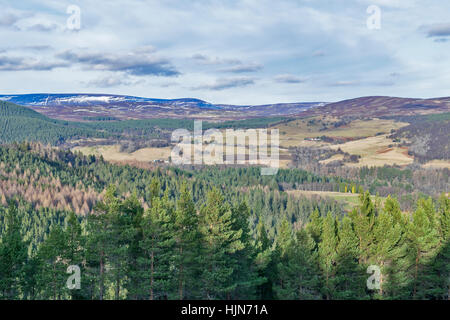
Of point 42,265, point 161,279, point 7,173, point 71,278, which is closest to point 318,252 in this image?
point 161,279

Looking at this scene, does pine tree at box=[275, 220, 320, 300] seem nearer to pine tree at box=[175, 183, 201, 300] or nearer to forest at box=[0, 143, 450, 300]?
forest at box=[0, 143, 450, 300]

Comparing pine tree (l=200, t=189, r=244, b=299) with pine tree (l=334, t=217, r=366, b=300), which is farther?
pine tree (l=334, t=217, r=366, b=300)

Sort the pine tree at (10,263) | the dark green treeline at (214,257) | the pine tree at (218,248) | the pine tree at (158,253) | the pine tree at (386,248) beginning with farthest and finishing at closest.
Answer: the pine tree at (386,248) → the pine tree at (10,263) → the dark green treeline at (214,257) → the pine tree at (218,248) → the pine tree at (158,253)

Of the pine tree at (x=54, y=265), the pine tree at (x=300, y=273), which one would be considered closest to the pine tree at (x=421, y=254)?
the pine tree at (x=300, y=273)

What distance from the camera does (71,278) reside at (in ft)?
134

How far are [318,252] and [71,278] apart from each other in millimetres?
23820

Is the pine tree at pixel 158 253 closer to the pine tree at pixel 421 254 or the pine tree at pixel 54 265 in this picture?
the pine tree at pixel 54 265

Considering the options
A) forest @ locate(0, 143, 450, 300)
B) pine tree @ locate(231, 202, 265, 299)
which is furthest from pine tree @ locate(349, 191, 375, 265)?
pine tree @ locate(231, 202, 265, 299)

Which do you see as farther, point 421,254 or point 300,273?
point 421,254

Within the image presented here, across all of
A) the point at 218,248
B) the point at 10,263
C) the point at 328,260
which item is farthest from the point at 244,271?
the point at 10,263
